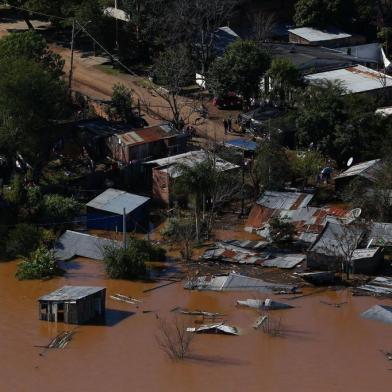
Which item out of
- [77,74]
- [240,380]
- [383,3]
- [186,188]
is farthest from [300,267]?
[383,3]

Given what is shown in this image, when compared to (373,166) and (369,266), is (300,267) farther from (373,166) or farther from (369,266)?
(373,166)

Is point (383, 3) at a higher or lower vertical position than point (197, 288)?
higher

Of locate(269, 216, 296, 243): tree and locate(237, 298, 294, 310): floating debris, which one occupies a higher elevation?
locate(269, 216, 296, 243): tree

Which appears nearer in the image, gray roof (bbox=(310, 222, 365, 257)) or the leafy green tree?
gray roof (bbox=(310, 222, 365, 257))

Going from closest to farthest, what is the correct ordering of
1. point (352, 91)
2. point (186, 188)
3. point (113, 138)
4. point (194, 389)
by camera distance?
point (194, 389), point (186, 188), point (113, 138), point (352, 91)

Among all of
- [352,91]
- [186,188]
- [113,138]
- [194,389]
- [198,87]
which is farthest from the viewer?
[198,87]

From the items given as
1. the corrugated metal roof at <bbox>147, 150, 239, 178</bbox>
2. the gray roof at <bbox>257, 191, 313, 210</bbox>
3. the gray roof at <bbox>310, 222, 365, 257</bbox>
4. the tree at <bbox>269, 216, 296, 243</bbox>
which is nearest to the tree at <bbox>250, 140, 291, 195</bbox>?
the gray roof at <bbox>257, 191, 313, 210</bbox>

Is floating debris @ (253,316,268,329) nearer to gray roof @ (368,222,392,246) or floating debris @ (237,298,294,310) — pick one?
floating debris @ (237,298,294,310)

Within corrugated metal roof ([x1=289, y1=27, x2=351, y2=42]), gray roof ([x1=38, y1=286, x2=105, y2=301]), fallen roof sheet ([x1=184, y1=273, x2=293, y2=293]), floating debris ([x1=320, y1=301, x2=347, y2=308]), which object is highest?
corrugated metal roof ([x1=289, y1=27, x2=351, y2=42])
